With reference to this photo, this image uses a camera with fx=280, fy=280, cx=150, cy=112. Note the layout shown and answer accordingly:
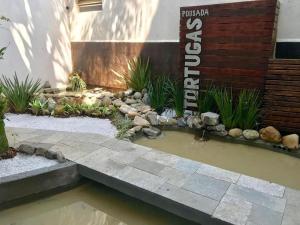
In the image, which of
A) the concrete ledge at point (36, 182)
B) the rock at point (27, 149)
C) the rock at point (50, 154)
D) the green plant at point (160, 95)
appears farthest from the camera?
the green plant at point (160, 95)

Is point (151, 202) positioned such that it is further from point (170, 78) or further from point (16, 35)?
point (16, 35)

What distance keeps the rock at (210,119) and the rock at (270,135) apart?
0.68 metres

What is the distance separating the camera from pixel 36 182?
9.43ft

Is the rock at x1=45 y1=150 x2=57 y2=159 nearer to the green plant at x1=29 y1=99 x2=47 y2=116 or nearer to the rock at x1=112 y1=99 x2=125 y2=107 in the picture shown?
the green plant at x1=29 y1=99 x2=47 y2=116

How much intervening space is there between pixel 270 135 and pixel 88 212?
2.71 m

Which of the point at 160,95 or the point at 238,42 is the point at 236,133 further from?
the point at 160,95

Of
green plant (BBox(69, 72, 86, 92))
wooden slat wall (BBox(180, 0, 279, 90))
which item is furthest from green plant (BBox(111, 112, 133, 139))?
green plant (BBox(69, 72, 86, 92))

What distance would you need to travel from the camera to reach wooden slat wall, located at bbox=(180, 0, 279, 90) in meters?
4.11

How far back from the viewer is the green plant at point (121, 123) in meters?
4.19

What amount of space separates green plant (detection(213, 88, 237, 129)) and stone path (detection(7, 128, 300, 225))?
143 cm

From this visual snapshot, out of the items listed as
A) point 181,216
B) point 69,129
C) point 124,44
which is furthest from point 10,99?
point 181,216

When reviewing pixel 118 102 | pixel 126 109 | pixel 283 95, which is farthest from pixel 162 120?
pixel 283 95

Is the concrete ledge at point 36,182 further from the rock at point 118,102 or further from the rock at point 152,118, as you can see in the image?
the rock at point 118,102

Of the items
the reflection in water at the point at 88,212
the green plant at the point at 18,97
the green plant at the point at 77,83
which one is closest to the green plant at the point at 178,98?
the reflection in water at the point at 88,212
